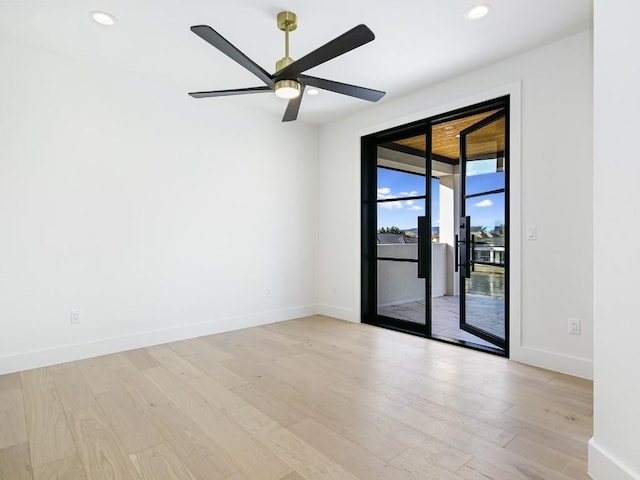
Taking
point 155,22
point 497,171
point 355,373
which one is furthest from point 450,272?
point 155,22

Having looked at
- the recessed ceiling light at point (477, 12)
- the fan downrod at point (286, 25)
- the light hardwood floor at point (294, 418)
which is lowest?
the light hardwood floor at point (294, 418)

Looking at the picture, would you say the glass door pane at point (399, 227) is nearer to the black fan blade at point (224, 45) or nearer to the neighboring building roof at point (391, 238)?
the neighboring building roof at point (391, 238)

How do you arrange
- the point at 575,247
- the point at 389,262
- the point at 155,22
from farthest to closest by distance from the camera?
the point at 389,262
the point at 575,247
the point at 155,22

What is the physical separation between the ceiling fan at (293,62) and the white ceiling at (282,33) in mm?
301

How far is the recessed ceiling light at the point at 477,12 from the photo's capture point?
8.04ft

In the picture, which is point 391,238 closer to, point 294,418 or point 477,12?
point 477,12

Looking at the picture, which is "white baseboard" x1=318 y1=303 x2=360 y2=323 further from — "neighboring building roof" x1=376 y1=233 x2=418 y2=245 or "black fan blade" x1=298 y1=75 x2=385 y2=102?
"black fan blade" x1=298 y1=75 x2=385 y2=102

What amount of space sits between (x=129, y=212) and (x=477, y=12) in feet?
11.3

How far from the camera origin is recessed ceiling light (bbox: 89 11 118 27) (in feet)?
8.31

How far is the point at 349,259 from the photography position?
4.77 metres

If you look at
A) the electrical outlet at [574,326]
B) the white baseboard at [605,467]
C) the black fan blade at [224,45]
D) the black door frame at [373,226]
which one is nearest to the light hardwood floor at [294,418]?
the white baseboard at [605,467]

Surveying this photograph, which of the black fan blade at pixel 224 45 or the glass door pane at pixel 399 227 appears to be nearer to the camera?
the black fan blade at pixel 224 45

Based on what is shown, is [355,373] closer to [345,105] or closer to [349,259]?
[349,259]

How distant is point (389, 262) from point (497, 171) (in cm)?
172
